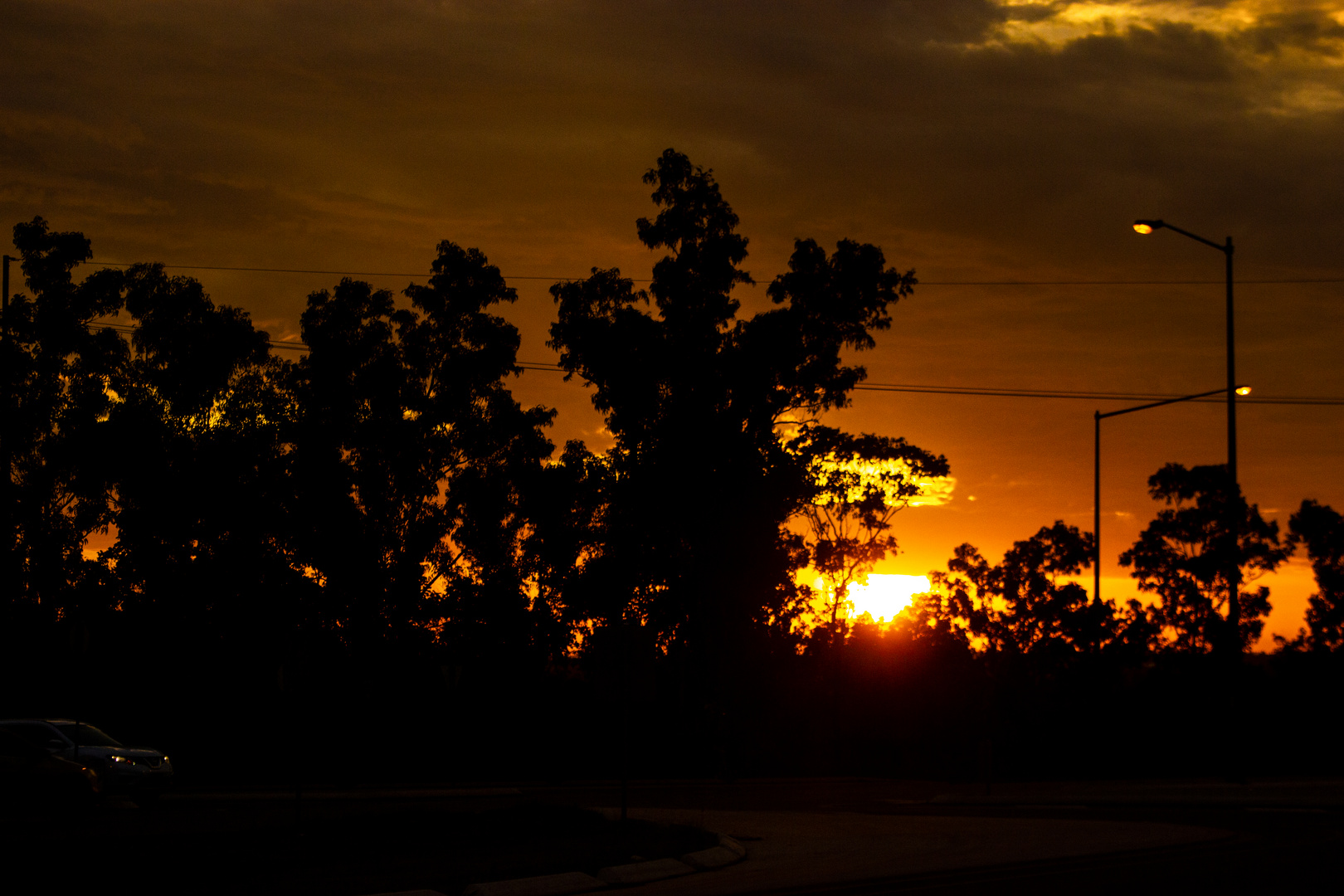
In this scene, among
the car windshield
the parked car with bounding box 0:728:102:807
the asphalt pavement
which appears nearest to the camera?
the asphalt pavement

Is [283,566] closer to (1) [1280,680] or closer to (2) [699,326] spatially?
(2) [699,326]

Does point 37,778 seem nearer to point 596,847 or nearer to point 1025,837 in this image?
point 596,847

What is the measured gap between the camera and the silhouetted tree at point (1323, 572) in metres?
54.8

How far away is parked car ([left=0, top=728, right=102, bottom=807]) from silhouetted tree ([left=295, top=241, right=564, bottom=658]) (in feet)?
59.4

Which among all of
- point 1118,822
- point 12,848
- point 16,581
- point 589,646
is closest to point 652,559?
point 589,646

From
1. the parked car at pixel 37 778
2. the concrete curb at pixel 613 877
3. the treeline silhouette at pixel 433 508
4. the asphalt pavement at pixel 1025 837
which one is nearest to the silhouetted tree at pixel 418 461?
the treeline silhouette at pixel 433 508

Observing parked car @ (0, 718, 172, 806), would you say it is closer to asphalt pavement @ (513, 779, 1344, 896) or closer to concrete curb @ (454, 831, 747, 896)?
asphalt pavement @ (513, 779, 1344, 896)

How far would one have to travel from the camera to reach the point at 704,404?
1790 inches

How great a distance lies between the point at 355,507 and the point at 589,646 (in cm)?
871

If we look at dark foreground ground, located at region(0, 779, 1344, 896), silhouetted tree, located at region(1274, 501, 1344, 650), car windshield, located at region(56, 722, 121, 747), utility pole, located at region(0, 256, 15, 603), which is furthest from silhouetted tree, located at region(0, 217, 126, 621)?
silhouetted tree, located at region(1274, 501, 1344, 650)

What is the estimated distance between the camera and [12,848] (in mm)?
14938

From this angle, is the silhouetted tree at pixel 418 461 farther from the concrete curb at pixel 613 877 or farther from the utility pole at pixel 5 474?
the concrete curb at pixel 613 877

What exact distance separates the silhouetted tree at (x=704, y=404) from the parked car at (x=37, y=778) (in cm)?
2113

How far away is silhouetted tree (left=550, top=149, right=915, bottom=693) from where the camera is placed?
4447 centimetres
